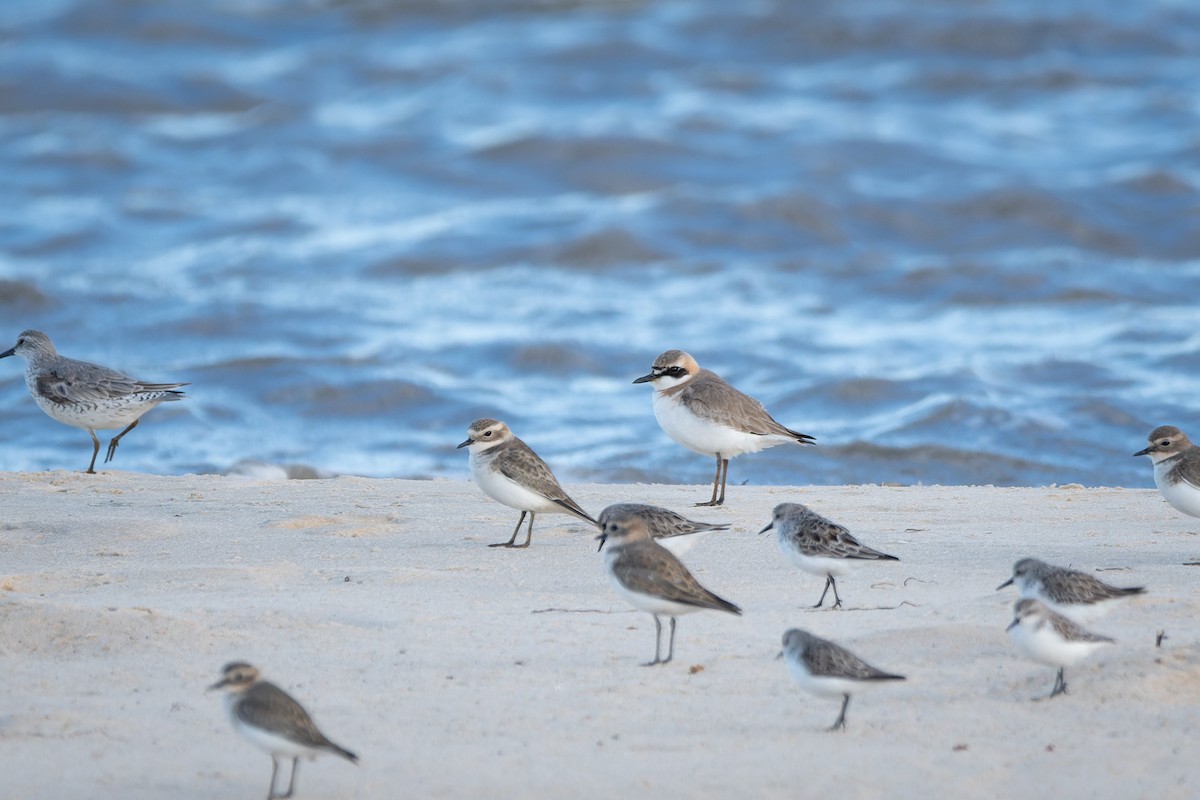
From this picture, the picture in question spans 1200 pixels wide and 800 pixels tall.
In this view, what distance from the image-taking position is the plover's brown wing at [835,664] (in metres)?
5.86

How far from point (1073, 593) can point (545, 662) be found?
8.08ft

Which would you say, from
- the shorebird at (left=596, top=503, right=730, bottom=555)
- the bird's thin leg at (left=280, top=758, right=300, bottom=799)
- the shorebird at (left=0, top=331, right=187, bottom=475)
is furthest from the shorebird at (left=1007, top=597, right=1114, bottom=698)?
the shorebird at (left=0, top=331, right=187, bottom=475)

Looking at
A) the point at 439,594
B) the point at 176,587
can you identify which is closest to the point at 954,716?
the point at 439,594

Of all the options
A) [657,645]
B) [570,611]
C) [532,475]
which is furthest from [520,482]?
[657,645]

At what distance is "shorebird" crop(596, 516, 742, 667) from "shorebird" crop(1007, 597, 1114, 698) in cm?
121

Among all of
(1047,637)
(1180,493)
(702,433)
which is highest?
(702,433)

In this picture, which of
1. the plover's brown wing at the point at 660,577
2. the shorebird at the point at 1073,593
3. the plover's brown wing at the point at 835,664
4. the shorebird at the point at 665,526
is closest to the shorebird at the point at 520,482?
the shorebird at the point at 665,526

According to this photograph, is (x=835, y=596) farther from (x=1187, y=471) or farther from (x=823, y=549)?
(x=1187, y=471)

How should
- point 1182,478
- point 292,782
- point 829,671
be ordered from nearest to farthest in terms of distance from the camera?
point 292,782 < point 829,671 < point 1182,478

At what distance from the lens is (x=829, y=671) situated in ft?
19.2

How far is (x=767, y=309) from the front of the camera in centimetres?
1967

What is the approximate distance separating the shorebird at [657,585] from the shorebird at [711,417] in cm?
366

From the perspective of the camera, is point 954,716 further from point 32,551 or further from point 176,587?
point 32,551

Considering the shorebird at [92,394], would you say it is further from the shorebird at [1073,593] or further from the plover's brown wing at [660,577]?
the shorebird at [1073,593]
